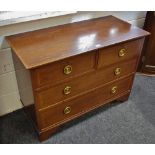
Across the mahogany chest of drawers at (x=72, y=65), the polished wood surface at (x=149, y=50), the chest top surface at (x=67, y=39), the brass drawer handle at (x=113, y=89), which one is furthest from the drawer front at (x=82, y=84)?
the polished wood surface at (x=149, y=50)

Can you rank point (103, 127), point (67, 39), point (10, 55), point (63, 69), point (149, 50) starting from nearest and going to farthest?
point (63, 69)
point (67, 39)
point (10, 55)
point (103, 127)
point (149, 50)

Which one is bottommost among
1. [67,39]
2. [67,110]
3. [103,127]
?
[103,127]

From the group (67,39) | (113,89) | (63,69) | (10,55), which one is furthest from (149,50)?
(10,55)

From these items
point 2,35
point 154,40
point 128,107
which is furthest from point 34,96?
point 154,40

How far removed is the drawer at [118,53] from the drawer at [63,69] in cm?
8

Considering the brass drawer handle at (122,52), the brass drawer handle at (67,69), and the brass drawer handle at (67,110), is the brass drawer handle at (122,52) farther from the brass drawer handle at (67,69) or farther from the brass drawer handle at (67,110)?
the brass drawer handle at (67,110)

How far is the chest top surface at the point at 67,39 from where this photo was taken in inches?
47.2

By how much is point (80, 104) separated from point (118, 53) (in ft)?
1.58

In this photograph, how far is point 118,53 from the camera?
4.86ft

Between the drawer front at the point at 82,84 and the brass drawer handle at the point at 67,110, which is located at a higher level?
the drawer front at the point at 82,84

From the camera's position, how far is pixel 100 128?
1.67 m

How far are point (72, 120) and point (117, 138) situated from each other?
40cm

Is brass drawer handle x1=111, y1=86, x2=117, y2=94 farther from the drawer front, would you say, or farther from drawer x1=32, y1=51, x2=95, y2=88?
drawer x1=32, y1=51, x2=95, y2=88

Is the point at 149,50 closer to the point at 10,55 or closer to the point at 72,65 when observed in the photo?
the point at 72,65
